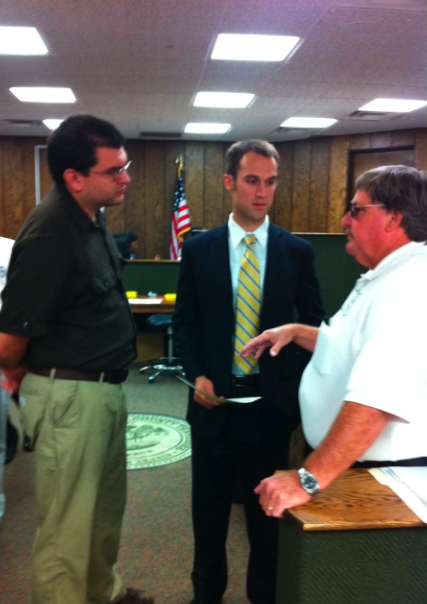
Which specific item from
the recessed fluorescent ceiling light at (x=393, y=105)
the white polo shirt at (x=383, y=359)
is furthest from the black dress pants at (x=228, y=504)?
the recessed fluorescent ceiling light at (x=393, y=105)

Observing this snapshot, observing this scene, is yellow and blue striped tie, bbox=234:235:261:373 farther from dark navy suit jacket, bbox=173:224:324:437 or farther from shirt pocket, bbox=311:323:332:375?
shirt pocket, bbox=311:323:332:375

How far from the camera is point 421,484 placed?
3.40ft

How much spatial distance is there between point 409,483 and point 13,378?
3.79 ft

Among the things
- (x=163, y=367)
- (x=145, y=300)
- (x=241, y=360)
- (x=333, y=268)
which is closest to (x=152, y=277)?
(x=145, y=300)

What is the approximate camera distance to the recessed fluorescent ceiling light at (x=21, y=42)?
3975 millimetres

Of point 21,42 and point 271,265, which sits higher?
point 21,42

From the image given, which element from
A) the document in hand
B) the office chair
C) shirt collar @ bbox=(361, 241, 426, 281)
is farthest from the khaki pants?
the office chair

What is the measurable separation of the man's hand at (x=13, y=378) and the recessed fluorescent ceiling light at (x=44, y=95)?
4925 mm

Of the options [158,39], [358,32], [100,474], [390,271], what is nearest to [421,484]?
[390,271]

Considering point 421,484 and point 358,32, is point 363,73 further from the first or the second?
point 421,484

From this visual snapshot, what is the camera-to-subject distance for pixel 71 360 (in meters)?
1.48

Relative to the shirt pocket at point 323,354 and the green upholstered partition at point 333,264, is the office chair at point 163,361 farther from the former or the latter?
the shirt pocket at point 323,354

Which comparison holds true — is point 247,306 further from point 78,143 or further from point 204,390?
point 78,143

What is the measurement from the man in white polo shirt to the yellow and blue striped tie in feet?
1.33
